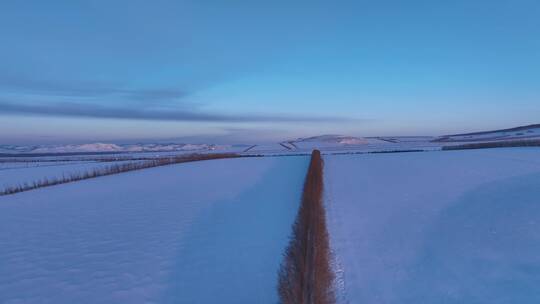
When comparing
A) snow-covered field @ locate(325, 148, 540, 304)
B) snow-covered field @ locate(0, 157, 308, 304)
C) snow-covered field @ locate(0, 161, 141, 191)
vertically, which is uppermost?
snow-covered field @ locate(325, 148, 540, 304)

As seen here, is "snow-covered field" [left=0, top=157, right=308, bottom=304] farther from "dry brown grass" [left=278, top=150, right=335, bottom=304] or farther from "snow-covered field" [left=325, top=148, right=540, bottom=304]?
"snow-covered field" [left=325, top=148, right=540, bottom=304]

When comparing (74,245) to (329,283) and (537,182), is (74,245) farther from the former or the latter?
(537,182)

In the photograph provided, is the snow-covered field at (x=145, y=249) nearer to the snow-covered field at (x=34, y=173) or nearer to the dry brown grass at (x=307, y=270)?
the dry brown grass at (x=307, y=270)

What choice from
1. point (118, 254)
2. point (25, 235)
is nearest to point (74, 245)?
point (118, 254)

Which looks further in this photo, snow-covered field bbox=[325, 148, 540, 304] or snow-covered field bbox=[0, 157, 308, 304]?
snow-covered field bbox=[0, 157, 308, 304]

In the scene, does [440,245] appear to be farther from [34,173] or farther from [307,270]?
[34,173]

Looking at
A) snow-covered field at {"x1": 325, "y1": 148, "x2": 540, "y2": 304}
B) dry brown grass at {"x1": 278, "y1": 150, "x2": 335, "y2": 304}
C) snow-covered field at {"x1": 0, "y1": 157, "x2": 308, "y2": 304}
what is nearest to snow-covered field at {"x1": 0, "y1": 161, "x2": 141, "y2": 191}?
snow-covered field at {"x1": 0, "y1": 157, "x2": 308, "y2": 304}

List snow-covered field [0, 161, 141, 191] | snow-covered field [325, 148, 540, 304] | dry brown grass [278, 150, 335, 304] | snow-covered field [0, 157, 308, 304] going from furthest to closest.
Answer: snow-covered field [0, 161, 141, 191]
snow-covered field [0, 157, 308, 304]
snow-covered field [325, 148, 540, 304]
dry brown grass [278, 150, 335, 304]

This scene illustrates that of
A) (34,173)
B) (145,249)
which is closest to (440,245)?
(145,249)
